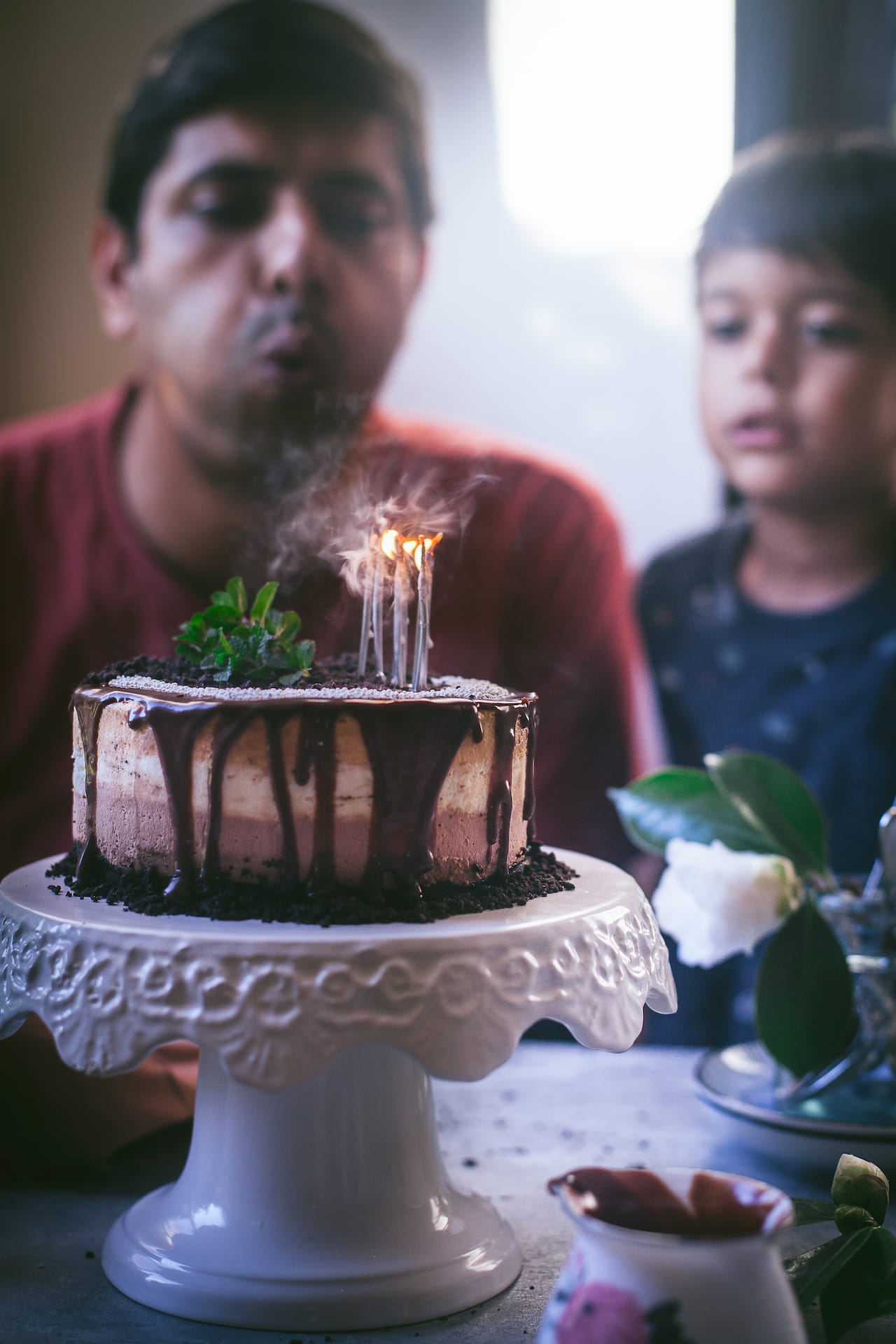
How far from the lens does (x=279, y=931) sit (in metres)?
1.17

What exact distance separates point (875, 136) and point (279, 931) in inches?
80.3

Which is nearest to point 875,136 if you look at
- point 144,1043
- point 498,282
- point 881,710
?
point 498,282

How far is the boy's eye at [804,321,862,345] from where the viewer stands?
2312 mm

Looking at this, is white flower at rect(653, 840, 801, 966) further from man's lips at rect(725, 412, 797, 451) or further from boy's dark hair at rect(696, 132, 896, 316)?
boy's dark hair at rect(696, 132, 896, 316)

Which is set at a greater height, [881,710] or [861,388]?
[861,388]

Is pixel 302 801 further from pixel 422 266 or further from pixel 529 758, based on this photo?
pixel 422 266

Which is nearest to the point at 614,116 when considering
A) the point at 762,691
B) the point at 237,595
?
the point at 762,691

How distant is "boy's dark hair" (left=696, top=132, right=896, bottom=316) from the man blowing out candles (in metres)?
0.60

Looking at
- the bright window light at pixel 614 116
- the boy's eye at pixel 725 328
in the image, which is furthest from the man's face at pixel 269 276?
the boy's eye at pixel 725 328

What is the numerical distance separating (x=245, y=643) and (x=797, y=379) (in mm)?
1374

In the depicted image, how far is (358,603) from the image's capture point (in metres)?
2.27

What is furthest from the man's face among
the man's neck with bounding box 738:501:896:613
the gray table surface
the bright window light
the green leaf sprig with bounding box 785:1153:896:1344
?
the green leaf sprig with bounding box 785:1153:896:1344

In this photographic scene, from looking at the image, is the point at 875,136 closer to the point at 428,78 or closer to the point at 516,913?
the point at 428,78

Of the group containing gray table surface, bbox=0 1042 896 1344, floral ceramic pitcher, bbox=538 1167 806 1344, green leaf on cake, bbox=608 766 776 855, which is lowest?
gray table surface, bbox=0 1042 896 1344
